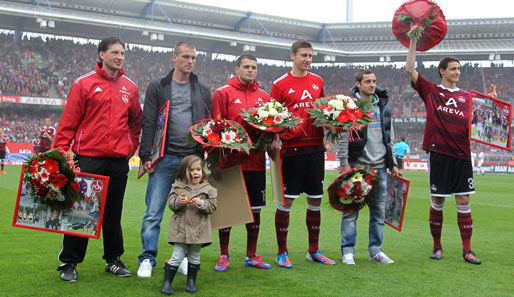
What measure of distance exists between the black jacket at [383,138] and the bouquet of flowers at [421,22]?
752mm

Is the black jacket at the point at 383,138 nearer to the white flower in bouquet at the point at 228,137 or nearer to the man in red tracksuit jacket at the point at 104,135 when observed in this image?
the white flower in bouquet at the point at 228,137

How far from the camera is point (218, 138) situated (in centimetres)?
497

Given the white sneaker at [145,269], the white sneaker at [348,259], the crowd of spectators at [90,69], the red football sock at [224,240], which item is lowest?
the white sneaker at [145,269]

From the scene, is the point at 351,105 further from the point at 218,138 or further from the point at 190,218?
the point at 190,218

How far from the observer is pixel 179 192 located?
478 centimetres

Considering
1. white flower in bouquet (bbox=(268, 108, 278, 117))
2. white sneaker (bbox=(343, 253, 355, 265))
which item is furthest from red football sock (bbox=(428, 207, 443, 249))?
white flower in bouquet (bbox=(268, 108, 278, 117))

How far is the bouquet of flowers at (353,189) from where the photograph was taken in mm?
6035

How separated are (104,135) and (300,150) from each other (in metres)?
2.16

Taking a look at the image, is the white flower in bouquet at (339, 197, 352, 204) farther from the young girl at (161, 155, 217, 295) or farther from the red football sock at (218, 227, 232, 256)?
the young girl at (161, 155, 217, 295)

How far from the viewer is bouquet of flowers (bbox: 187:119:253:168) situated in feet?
16.2

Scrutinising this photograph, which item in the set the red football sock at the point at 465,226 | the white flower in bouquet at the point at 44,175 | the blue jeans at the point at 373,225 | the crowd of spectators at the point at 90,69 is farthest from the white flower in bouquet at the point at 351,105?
the crowd of spectators at the point at 90,69

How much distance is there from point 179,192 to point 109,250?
3.95ft

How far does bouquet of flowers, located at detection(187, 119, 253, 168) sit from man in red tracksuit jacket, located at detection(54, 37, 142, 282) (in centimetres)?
76

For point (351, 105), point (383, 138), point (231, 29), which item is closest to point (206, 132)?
point (351, 105)
